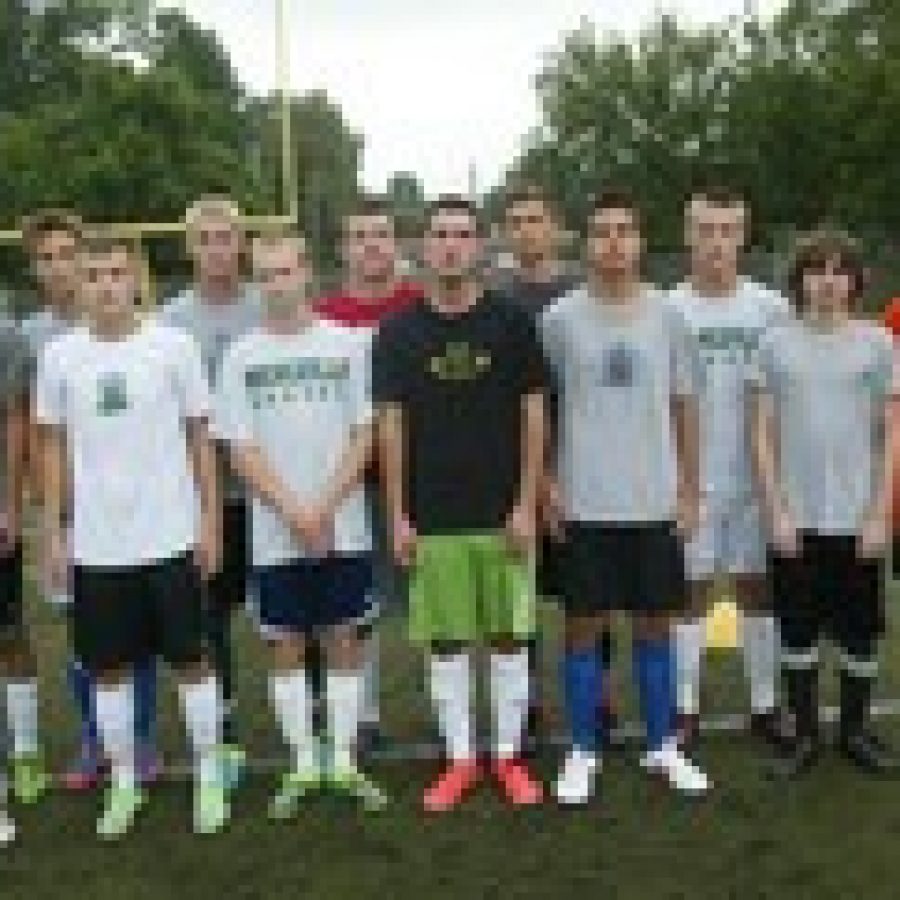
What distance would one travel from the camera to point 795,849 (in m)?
4.76

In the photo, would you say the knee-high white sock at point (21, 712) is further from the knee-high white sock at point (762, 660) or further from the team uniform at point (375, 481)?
the knee-high white sock at point (762, 660)

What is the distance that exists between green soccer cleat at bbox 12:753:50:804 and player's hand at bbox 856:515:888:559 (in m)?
2.64

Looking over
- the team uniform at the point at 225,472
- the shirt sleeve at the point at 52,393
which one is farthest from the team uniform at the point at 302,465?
the shirt sleeve at the point at 52,393

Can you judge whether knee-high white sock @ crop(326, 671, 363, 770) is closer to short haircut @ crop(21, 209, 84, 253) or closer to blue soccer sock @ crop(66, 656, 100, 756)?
blue soccer sock @ crop(66, 656, 100, 756)

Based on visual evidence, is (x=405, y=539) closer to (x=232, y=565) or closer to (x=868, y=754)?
(x=232, y=565)

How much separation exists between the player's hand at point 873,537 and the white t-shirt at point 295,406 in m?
1.51

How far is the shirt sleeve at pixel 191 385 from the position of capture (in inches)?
196

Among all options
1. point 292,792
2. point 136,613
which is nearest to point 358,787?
point 292,792

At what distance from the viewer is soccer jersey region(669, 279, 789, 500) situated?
552 cm

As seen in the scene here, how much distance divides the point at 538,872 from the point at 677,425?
1.40 meters

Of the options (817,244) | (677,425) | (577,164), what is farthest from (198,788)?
(577,164)

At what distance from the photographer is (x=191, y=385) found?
5.00m

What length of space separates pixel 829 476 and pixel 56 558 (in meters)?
2.28

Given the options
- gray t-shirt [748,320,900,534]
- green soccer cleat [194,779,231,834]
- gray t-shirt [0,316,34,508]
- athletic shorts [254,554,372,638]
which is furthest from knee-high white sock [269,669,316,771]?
gray t-shirt [748,320,900,534]
